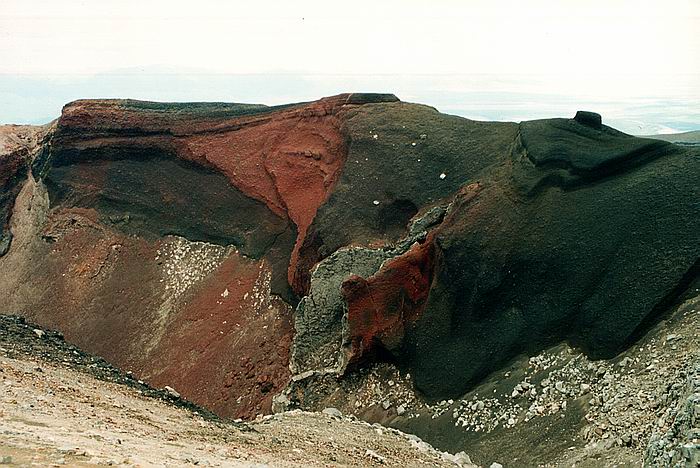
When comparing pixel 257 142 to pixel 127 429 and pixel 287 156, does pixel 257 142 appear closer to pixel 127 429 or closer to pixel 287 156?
pixel 287 156

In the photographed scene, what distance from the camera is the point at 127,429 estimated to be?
938 centimetres

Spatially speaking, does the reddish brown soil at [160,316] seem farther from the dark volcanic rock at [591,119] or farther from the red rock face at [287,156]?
the dark volcanic rock at [591,119]

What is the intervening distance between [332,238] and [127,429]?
9332 mm

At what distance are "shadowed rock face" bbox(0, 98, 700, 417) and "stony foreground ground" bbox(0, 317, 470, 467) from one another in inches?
107

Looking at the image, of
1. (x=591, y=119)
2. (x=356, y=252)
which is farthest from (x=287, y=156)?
(x=591, y=119)

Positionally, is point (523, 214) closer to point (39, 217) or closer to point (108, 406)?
point (108, 406)

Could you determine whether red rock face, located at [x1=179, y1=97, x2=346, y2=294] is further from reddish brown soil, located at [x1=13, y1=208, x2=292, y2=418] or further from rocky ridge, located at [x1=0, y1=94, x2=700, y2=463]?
reddish brown soil, located at [x1=13, y1=208, x2=292, y2=418]

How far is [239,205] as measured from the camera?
69.4ft

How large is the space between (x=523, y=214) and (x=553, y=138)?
2093mm

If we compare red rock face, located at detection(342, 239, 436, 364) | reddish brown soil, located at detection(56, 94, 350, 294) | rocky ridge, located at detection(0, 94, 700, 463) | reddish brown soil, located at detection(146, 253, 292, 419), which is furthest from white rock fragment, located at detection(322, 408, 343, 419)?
reddish brown soil, located at detection(56, 94, 350, 294)

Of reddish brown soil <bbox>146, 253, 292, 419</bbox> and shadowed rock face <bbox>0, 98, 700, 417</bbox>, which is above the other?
shadowed rock face <bbox>0, 98, 700, 417</bbox>

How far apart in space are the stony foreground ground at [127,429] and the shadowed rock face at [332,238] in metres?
2.71

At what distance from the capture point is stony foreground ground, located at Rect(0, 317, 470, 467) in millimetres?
7660

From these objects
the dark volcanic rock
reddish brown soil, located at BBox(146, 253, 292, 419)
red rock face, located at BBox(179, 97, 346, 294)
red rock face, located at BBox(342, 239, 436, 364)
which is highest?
the dark volcanic rock
